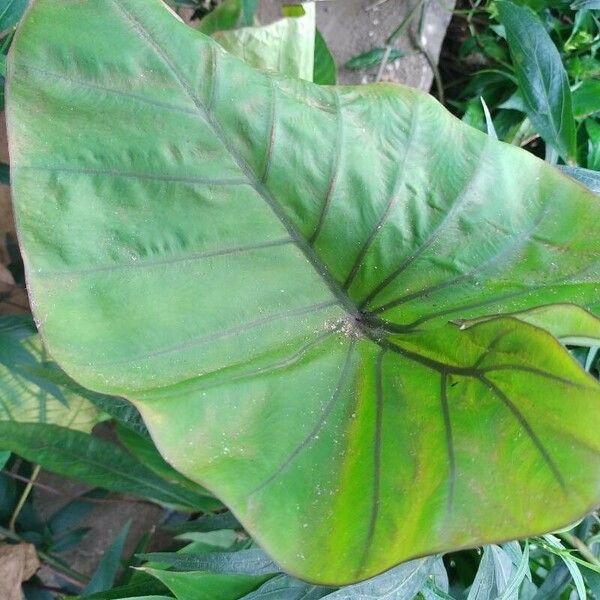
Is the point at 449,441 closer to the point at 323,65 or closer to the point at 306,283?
the point at 306,283

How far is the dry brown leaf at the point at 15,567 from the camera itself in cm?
99

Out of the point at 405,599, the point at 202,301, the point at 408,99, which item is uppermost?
Answer: the point at 408,99

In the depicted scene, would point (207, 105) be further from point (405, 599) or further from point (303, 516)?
point (405, 599)

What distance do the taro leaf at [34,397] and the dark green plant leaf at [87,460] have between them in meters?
0.14

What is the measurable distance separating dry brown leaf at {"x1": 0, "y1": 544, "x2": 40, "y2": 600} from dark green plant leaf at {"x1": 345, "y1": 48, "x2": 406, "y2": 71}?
1126 millimetres

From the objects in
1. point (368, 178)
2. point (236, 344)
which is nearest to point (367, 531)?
point (236, 344)

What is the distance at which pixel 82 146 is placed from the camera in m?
0.48

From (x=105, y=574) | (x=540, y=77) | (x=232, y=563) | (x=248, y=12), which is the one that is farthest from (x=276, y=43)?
(x=105, y=574)

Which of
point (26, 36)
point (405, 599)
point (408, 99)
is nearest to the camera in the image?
point (26, 36)

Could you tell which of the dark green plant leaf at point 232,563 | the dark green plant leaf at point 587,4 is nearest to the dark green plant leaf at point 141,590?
the dark green plant leaf at point 232,563

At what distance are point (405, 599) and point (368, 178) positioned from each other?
1.45ft

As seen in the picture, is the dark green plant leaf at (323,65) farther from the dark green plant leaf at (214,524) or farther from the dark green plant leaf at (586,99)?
the dark green plant leaf at (214,524)

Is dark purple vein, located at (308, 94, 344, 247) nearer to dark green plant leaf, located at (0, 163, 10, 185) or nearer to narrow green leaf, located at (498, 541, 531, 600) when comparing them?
narrow green leaf, located at (498, 541, 531, 600)

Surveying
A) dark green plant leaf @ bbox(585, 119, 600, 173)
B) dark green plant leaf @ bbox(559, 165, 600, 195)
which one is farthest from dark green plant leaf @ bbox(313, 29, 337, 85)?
dark green plant leaf @ bbox(585, 119, 600, 173)
